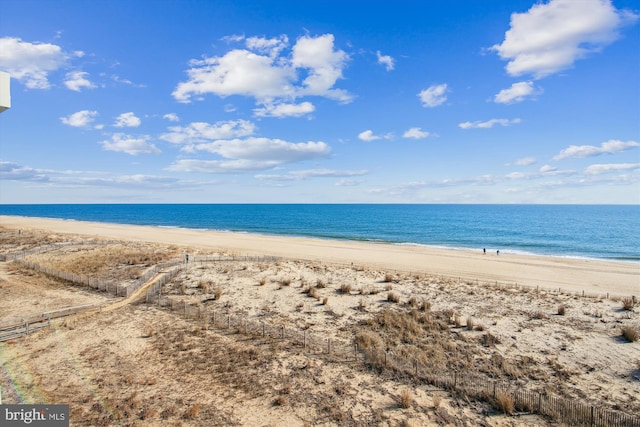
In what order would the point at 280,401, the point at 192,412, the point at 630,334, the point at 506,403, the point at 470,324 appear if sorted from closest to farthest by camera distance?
the point at 192,412 < the point at 506,403 < the point at 280,401 < the point at 630,334 < the point at 470,324

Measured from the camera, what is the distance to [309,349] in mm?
18625

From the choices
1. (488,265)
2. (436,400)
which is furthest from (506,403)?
(488,265)

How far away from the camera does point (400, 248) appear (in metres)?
61.2

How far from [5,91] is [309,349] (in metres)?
16.5

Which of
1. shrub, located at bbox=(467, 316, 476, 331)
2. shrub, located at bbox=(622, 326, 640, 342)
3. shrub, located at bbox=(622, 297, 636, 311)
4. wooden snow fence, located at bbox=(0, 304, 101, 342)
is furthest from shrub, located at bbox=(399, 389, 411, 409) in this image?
wooden snow fence, located at bbox=(0, 304, 101, 342)

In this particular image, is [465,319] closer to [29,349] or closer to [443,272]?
[443,272]

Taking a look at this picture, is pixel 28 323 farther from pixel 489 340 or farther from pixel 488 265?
pixel 488 265

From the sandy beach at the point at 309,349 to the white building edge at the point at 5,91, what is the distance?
1173 cm

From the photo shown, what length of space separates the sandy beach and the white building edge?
11.7 m

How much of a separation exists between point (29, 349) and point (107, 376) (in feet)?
19.6

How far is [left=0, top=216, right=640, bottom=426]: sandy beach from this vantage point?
45.3 feet

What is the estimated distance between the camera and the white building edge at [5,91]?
5.76 meters

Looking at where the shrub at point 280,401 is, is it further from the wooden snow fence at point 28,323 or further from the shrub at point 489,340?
the wooden snow fence at point 28,323

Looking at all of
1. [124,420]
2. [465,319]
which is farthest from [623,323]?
[124,420]
